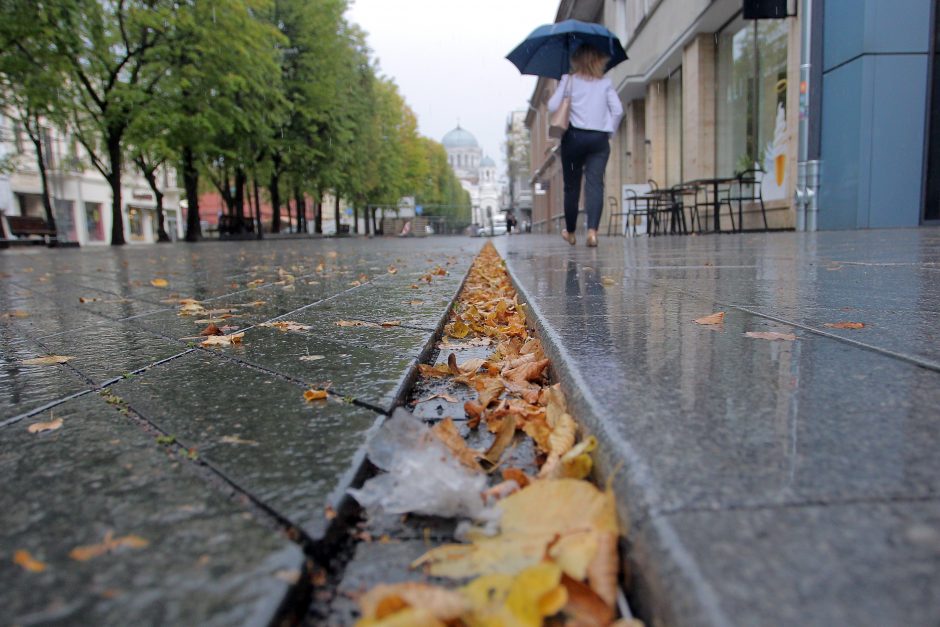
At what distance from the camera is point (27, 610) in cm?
68

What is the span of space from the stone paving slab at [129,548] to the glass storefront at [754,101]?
11.9 m

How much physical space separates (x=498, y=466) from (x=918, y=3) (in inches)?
444

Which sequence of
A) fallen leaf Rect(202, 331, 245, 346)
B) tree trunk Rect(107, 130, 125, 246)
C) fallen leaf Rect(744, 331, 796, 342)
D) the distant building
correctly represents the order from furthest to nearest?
the distant building, tree trunk Rect(107, 130, 125, 246), fallen leaf Rect(202, 331, 245, 346), fallen leaf Rect(744, 331, 796, 342)

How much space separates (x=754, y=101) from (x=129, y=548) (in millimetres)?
13850

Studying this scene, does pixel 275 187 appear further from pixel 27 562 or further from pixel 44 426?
pixel 27 562

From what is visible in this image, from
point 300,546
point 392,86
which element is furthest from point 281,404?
point 392,86

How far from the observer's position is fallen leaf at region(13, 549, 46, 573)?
2.50 ft

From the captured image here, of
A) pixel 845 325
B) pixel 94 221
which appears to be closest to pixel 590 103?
pixel 845 325

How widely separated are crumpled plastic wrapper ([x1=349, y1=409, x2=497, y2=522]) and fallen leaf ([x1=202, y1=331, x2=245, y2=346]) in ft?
4.18

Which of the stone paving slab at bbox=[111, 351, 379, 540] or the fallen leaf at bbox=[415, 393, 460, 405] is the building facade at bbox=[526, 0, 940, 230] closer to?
the fallen leaf at bbox=[415, 393, 460, 405]

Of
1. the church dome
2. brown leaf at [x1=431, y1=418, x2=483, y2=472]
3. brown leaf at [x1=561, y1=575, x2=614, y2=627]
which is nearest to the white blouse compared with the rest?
brown leaf at [x1=431, y1=418, x2=483, y2=472]

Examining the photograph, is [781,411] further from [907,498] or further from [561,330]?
[561,330]

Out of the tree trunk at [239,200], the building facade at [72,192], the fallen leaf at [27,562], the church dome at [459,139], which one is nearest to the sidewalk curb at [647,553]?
the fallen leaf at [27,562]

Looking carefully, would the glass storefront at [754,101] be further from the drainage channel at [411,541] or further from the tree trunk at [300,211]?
the tree trunk at [300,211]
